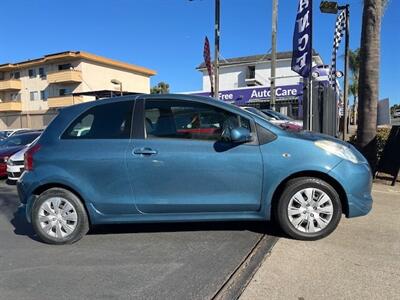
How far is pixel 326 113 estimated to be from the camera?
11477mm

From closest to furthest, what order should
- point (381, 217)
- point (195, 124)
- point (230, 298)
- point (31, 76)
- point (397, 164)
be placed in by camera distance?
point (230, 298), point (195, 124), point (381, 217), point (397, 164), point (31, 76)

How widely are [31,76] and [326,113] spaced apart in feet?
164

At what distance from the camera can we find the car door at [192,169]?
4.92m

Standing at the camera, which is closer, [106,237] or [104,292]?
[104,292]

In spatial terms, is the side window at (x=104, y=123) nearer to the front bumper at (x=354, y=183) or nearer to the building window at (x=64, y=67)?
the front bumper at (x=354, y=183)

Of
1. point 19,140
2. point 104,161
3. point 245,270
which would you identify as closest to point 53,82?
point 19,140

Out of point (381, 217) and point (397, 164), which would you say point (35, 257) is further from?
point (397, 164)

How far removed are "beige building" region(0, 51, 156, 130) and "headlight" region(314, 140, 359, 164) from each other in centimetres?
4312

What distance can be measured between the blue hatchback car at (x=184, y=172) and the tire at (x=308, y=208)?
11 millimetres

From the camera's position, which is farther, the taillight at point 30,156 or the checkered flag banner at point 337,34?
the checkered flag banner at point 337,34

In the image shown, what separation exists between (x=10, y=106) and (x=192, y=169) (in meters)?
56.4

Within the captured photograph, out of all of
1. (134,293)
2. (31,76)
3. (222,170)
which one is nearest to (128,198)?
(222,170)

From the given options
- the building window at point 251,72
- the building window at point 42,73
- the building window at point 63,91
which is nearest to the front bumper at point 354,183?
the building window at point 251,72

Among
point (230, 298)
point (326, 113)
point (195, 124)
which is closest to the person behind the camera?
point (230, 298)
